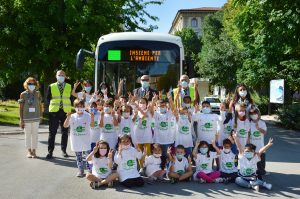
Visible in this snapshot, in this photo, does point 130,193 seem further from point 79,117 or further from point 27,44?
point 27,44

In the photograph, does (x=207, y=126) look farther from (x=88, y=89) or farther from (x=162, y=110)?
(x=88, y=89)

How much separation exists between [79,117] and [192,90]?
102 inches

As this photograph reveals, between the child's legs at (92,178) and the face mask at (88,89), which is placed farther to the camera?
the face mask at (88,89)

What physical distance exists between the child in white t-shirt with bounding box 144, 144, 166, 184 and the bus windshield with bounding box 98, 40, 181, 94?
269 centimetres

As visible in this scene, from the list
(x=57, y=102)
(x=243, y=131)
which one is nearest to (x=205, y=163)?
(x=243, y=131)

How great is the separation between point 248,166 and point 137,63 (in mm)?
4350

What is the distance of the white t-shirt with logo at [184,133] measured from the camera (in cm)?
870

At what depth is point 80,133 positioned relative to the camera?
848 centimetres

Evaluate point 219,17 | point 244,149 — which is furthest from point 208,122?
point 219,17

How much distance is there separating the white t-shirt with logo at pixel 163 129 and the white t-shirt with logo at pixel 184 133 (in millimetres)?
142

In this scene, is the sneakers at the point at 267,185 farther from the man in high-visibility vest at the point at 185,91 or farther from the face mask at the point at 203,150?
the man in high-visibility vest at the point at 185,91

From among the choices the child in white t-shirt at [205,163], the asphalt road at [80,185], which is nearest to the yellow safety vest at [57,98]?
the asphalt road at [80,185]

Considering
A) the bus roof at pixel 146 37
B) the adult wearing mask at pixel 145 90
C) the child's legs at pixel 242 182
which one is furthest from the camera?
the bus roof at pixel 146 37

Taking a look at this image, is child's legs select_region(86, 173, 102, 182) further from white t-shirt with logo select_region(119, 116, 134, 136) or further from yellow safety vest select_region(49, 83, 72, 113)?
yellow safety vest select_region(49, 83, 72, 113)
